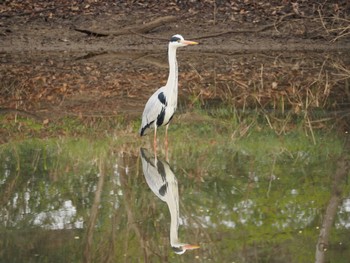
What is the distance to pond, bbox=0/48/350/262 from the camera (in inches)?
306

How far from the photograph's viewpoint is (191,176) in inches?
392

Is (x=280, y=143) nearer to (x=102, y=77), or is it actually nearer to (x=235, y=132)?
(x=235, y=132)

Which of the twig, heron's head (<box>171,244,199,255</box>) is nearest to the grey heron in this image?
heron's head (<box>171,244,199,255</box>)

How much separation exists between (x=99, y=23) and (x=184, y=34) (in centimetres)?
177

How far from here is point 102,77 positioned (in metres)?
16.2

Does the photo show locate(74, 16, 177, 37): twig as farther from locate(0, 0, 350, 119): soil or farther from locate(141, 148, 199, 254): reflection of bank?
locate(141, 148, 199, 254): reflection of bank

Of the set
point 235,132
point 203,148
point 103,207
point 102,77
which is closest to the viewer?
point 103,207

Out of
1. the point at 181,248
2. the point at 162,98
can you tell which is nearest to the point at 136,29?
the point at 162,98

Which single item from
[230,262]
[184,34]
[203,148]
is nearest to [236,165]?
[203,148]

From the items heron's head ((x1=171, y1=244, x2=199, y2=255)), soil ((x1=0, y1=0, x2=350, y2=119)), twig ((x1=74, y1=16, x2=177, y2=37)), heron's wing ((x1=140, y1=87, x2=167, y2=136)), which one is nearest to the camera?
heron's head ((x1=171, y1=244, x2=199, y2=255))

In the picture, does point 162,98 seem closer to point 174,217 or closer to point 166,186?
point 166,186

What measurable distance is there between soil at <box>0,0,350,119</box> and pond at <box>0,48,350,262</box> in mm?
2728

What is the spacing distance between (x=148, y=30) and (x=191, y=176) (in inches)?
376

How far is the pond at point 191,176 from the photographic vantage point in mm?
7762
